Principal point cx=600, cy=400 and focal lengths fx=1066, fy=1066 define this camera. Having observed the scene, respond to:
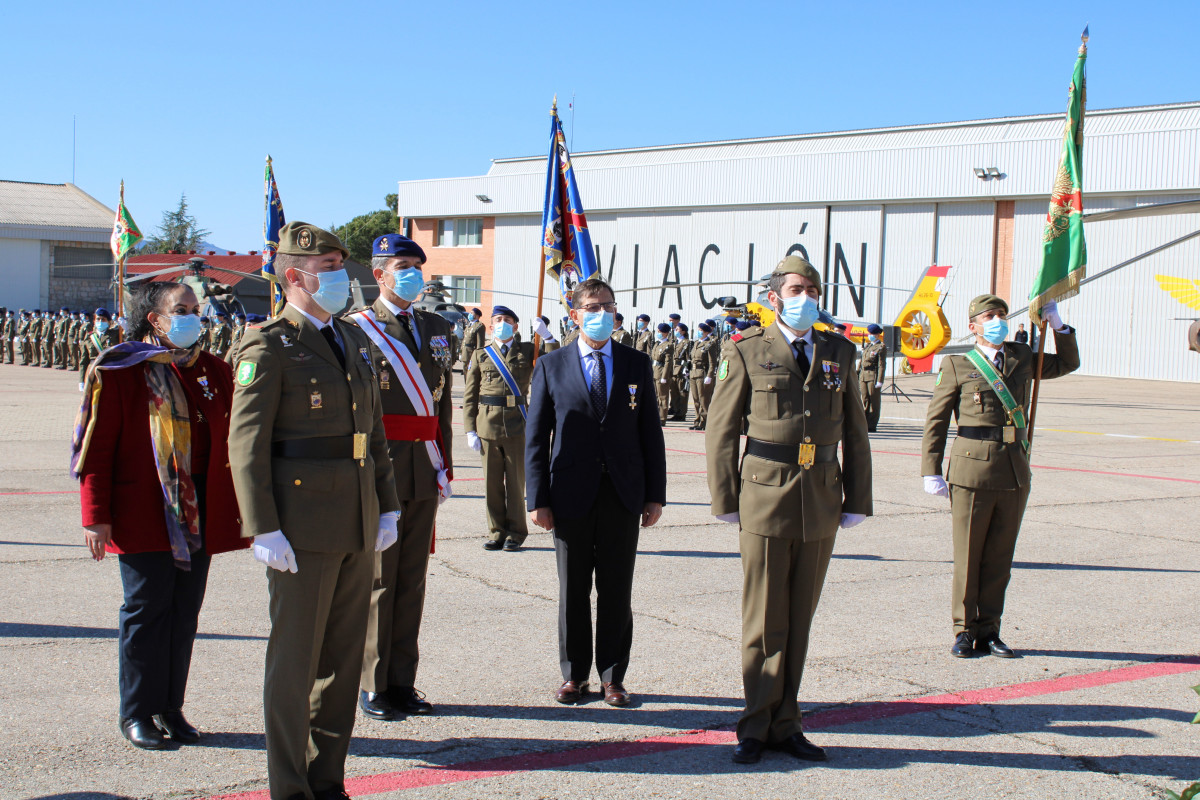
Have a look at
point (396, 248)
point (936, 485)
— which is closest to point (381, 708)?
point (396, 248)

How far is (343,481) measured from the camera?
12.7 feet

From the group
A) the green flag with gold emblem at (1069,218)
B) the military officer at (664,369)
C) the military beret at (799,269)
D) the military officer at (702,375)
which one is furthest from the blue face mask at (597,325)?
the military officer at (664,369)

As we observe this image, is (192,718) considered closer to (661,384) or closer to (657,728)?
(657,728)

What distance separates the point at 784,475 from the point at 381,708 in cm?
216

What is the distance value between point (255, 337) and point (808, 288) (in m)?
2.43

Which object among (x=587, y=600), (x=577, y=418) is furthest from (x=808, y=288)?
(x=587, y=600)

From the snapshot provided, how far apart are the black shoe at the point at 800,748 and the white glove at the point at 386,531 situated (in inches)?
74.8

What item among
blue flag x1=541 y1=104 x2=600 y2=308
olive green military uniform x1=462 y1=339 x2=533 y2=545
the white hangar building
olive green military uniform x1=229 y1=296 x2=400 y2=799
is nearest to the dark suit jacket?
olive green military uniform x1=229 y1=296 x2=400 y2=799

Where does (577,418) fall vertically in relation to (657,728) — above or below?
above

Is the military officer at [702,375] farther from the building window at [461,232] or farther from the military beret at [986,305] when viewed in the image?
the building window at [461,232]

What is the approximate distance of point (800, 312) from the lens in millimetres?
4773

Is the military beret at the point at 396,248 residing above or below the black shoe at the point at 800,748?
above

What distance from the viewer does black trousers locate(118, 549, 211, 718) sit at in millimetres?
4488

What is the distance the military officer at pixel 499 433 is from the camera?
29.9ft
